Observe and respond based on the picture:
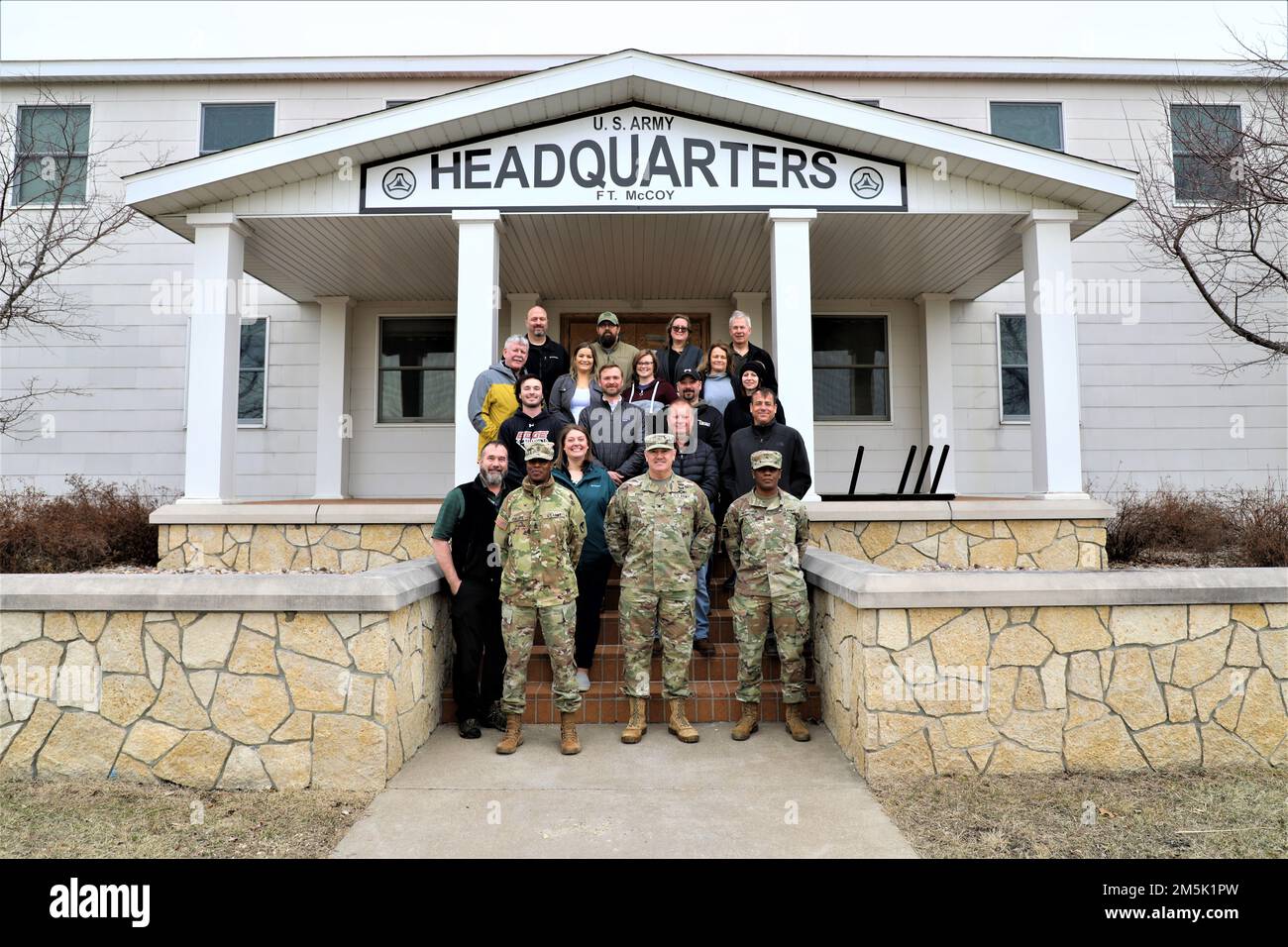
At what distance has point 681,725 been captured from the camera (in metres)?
4.91

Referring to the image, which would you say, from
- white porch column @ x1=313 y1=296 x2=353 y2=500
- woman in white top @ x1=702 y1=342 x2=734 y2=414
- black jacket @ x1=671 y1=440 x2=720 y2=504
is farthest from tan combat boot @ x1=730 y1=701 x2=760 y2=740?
white porch column @ x1=313 y1=296 x2=353 y2=500

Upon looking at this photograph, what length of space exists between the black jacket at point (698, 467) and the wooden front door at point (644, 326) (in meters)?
5.64

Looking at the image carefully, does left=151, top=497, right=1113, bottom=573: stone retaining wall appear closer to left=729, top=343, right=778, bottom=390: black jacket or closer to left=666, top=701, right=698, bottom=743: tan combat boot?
left=729, top=343, right=778, bottom=390: black jacket

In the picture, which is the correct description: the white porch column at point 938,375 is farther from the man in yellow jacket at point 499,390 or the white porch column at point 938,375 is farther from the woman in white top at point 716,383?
the man in yellow jacket at point 499,390

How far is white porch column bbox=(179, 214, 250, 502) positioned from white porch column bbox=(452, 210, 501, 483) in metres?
2.21

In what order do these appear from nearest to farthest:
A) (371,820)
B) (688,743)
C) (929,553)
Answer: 1. (371,820)
2. (688,743)
3. (929,553)

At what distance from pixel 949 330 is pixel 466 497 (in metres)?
8.10

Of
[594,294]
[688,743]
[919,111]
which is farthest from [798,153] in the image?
[688,743]

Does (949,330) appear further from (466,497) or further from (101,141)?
(101,141)

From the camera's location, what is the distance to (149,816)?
12.7 ft

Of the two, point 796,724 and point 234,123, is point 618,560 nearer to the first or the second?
point 796,724

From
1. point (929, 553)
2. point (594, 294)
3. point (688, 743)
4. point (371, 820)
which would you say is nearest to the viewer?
point (371, 820)

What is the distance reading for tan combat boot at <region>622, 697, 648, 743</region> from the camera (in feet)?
15.9

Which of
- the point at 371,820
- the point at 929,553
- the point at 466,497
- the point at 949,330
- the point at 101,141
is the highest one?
the point at 101,141
